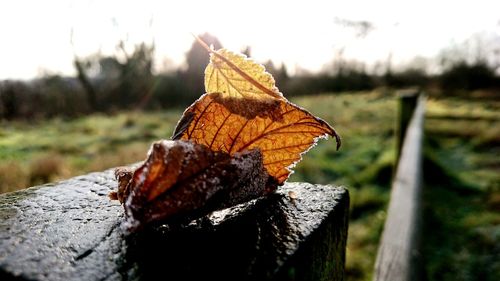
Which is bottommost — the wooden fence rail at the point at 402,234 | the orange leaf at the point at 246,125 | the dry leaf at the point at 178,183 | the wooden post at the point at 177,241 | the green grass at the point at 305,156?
the green grass at the point at 305,156

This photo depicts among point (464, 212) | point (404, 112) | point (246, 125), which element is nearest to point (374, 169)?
point (404, 112)

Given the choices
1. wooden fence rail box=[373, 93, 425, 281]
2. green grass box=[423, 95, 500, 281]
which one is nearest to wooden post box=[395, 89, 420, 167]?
green grass box=[423, 95, 500, 281]

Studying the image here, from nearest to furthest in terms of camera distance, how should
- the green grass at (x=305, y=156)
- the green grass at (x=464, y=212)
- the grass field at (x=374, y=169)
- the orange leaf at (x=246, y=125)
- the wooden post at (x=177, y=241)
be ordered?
1. the wooden post at (x=177, y=241)
2. the orange leaf at (x=246, y=125)
3. the green grass at (x=464, y=212)
4. the grass field at (x=374, y=169)
5. the green grass at (x=305, y=156)

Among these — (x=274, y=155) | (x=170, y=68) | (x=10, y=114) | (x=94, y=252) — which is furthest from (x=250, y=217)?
(x=170, y=68)

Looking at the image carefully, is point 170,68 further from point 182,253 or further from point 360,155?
point 182,253

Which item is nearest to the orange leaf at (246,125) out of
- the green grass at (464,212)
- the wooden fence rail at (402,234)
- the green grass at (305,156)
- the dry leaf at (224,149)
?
the dry leaf at (224,149)

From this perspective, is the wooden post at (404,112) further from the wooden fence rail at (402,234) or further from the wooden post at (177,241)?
the wooden post at (177,241)

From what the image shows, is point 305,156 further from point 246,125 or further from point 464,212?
point 246,125

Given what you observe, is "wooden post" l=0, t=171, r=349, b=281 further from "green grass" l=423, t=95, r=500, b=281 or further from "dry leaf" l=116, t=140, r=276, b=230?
"green grass" l=423, t=95, r=500, b=281
